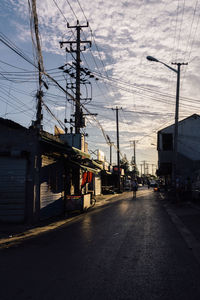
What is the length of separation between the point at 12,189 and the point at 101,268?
8002 mm

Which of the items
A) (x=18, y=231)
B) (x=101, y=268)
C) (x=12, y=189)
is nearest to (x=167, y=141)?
(x=12, y=189)

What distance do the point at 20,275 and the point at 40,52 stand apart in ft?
29.8

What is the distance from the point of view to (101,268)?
537 centimetres

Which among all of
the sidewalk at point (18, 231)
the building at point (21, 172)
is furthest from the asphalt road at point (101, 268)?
the building at point (21, 172)

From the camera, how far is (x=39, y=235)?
30.9ft

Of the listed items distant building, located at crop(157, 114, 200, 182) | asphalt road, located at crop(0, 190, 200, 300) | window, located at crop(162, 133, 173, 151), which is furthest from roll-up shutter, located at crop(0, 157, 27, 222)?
window, located at crop(162, 133, 173, 151)

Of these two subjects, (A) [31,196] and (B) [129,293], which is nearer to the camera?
(B) [129,293]

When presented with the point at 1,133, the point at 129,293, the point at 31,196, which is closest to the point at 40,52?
the point at 1,133

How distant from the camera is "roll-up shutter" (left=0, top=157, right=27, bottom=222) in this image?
1216 cm

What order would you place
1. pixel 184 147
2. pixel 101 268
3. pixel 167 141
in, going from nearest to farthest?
pixel 101 268 < pixel 184 147 < pixel 167 141

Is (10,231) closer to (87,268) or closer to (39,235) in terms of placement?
(39,235)

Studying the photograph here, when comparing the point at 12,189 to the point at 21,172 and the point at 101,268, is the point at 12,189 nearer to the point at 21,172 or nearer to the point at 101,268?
the point at 21,172

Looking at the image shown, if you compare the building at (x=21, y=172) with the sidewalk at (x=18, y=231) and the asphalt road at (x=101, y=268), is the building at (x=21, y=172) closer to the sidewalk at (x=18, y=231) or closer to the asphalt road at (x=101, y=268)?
the sidewalk at (x=18, y=231)

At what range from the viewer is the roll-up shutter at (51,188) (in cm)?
1377
